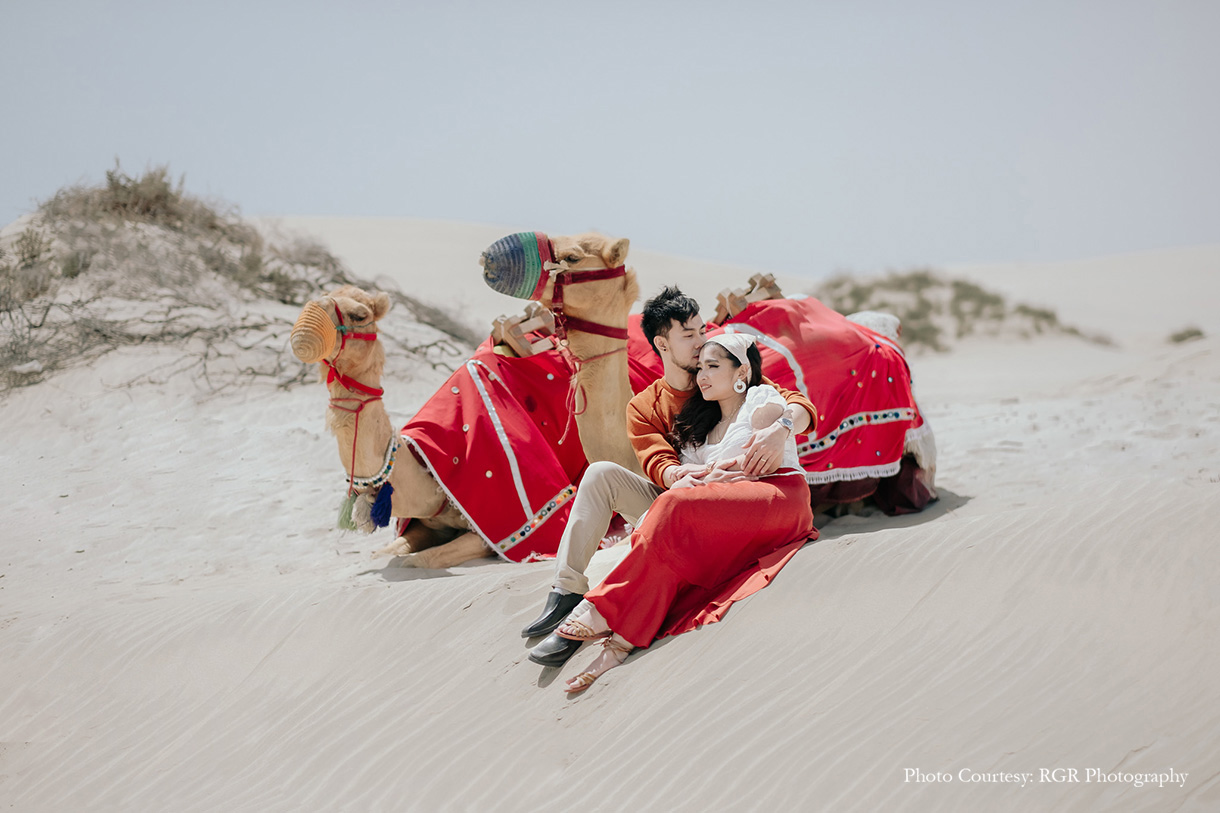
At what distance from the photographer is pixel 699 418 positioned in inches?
184

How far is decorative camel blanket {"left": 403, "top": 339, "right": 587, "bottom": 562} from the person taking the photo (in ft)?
20.8

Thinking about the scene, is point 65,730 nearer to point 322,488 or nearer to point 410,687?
point 410,687

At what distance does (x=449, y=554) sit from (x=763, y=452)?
106 inches

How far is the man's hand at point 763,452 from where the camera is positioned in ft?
14.2

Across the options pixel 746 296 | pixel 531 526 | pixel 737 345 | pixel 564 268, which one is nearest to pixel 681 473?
pixel 737 345

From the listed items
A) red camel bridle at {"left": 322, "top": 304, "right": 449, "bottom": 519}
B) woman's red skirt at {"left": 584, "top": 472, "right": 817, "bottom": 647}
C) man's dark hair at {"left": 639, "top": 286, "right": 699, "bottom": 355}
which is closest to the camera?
woman's red skirt at {"left": 584, "top": 472, "right": 817, "bottom": 647}

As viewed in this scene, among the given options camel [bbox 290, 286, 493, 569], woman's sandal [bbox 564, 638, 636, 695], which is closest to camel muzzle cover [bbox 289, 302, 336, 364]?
camel [bbox 290, 286, 493, 569]

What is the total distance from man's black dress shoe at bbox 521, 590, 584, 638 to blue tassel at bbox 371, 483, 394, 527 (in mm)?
1912

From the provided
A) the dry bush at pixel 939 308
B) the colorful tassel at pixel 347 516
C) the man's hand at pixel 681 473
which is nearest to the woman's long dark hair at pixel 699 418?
the man's hand at pixel 681 473

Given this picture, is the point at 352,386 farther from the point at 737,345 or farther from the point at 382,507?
the point at 737,345

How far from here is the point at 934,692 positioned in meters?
3.48

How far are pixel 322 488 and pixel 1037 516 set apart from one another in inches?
248

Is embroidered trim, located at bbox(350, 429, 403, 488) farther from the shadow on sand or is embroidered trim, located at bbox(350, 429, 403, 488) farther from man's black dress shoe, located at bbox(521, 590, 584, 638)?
the shadow on sand

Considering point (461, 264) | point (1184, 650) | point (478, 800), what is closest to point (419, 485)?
point (478, 800)
